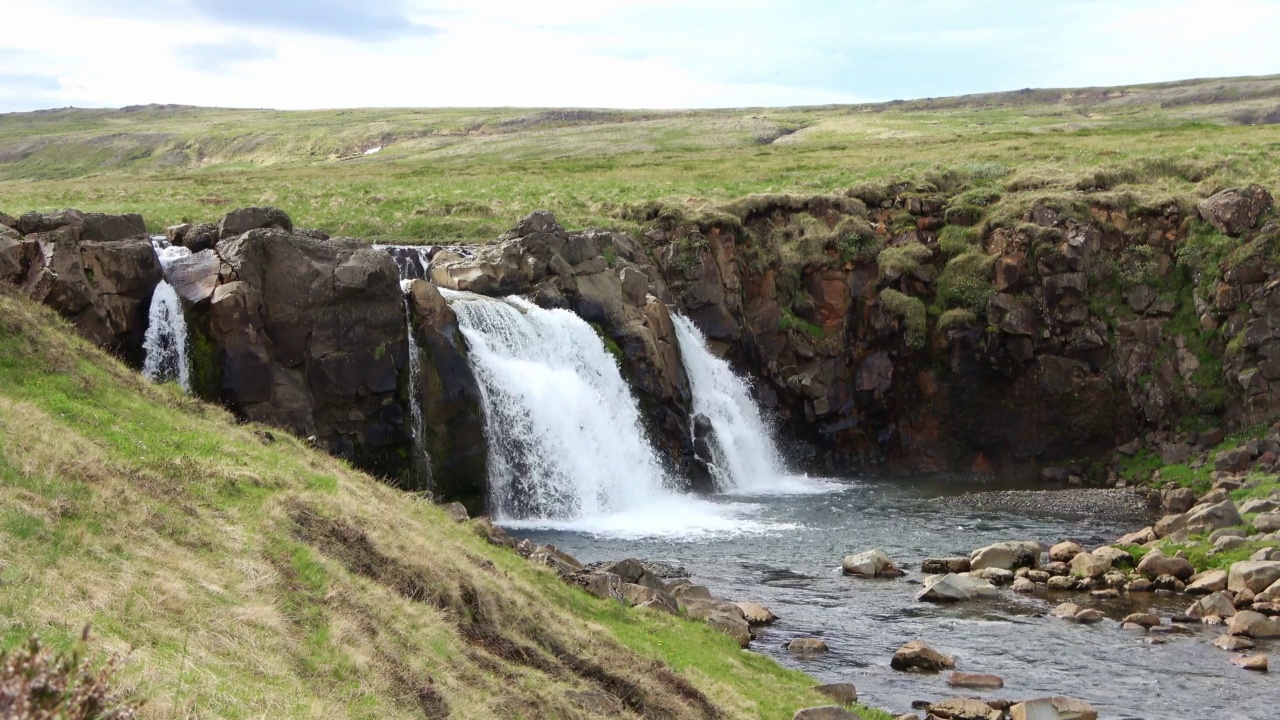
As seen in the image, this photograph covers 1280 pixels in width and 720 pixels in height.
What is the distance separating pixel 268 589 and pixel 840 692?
36.7 ft

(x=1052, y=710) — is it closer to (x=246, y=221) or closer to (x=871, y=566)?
(x=871, y=566)

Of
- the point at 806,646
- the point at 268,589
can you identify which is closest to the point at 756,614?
the point at 806,646

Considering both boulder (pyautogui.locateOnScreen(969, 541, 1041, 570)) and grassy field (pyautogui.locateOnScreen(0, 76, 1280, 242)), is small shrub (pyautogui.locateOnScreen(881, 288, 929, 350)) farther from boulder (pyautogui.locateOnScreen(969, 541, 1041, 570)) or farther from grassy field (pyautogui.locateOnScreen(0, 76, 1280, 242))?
boulder (pyautogui.locateOnScreen(969, 541, 1041, 570))

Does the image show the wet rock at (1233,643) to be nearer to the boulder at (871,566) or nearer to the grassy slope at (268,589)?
the boulder at (871,566)

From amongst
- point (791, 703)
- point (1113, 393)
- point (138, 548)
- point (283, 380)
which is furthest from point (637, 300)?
point (138, 548)

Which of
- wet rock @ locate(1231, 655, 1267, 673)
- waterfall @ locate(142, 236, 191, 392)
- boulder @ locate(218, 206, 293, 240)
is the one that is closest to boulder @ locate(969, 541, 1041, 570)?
wet rock @ locate(1231, 655, 1267, 673)

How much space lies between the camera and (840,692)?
69.7 ft

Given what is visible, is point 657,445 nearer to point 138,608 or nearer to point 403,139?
point 138,608

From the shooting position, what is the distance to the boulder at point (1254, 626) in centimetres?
2656

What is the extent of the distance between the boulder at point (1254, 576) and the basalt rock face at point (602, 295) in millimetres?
20852

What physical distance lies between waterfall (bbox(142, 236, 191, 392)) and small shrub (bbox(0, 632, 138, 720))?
2880 centimetres

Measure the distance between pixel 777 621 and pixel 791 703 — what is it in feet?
25.4

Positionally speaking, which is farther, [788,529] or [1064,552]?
[788,529]

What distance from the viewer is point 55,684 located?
5.71 meters
